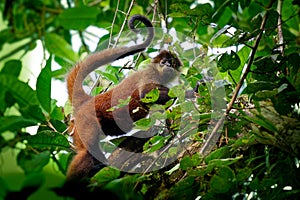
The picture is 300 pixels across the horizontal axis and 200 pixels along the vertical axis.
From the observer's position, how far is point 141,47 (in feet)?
5.67

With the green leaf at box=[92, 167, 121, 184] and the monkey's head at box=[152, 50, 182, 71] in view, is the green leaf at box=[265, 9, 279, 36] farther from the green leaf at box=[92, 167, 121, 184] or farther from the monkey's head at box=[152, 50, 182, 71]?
the monkey's head at box=[152, 50, 182, 71]

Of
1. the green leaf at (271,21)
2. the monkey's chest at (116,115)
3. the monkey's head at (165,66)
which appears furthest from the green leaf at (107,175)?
the monkey's head at (165,66)

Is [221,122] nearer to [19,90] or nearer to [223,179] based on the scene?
[223,179]

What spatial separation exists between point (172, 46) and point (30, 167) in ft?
2.21

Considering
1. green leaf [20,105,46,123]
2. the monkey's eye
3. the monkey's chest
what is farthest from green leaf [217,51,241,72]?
the monkey's eye

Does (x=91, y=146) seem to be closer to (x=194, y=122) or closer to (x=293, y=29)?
(x=194, y=122)

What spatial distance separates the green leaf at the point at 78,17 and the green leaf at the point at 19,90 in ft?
2.78

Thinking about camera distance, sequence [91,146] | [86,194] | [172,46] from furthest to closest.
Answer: [91,146] → [172,46] → [86,194]

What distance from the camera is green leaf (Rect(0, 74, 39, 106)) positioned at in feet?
3.74

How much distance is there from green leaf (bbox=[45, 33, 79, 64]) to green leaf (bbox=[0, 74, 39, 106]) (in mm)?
791

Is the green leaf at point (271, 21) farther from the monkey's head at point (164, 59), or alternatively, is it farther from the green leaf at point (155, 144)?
the monkey's head at point (164, 59)

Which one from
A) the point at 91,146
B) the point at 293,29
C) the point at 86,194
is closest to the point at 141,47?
the point at 91,146

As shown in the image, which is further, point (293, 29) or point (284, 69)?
point (293, 29)

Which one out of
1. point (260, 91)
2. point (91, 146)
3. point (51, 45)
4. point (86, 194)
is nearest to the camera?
point (86, 194)
